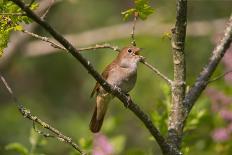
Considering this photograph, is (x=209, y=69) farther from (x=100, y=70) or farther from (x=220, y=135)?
(x=100, y=70)

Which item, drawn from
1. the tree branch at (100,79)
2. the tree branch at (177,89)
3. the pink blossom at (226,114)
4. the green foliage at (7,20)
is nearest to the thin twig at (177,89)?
the tree branch at (177,89)

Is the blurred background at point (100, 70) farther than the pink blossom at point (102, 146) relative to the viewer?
Yes

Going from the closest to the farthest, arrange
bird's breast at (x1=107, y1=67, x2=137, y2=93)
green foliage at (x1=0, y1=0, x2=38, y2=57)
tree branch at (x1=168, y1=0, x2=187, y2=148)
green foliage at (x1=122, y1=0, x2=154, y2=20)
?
green foliage at (x1=0, y1=0, x2=38, y2=57)
green foliage at (x1=122, y1=0, x2=154, y2=20)
tree branch at (x1=168, y1=0, x2=187, y2=148)
bird's breast at (x1=107, y1=67, x2=137, y2=93)

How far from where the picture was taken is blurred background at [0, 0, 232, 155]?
6.62 metres

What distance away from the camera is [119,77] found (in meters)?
6.25

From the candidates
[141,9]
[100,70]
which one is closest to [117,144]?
[141,9]

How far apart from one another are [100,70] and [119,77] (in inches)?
147

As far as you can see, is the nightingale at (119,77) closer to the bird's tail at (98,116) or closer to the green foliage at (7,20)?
the bird's tail at (98,116)

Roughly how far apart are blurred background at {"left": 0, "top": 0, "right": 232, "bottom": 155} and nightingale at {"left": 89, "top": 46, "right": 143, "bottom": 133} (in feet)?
0.63

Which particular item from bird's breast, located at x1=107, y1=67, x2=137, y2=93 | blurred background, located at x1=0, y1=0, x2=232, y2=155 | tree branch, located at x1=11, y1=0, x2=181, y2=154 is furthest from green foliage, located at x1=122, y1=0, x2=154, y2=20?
bird's breast, located at x1=107, y1=67, x2=137, y2=93

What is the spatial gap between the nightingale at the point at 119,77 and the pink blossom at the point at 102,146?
131 millimetres

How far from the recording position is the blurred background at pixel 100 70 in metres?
6.62

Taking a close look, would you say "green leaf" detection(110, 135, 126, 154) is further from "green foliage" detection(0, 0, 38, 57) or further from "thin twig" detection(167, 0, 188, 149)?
"green foliage" detection(0, 0, 38, 57)

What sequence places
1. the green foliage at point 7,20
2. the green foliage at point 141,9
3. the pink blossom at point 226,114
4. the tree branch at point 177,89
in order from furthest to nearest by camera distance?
1. the pink blossom at point 226,114
2. the tree branch at point 177,89
3. the green foliage at point 141,9
4. the green foliage at point 7,20
